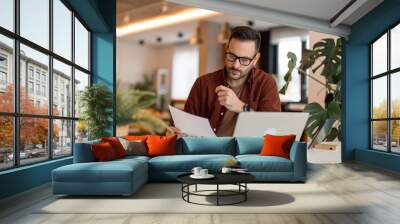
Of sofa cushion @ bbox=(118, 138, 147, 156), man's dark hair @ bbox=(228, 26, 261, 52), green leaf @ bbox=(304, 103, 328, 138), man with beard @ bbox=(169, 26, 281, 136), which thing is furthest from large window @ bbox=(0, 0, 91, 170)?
green leaf @ bbox=(304, 103, 328, 138)

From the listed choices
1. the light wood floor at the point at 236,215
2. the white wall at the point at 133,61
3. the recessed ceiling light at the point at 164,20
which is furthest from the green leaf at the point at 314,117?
the white wall at the point at 133,61

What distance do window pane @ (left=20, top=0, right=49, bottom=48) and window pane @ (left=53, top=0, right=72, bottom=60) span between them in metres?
0.34

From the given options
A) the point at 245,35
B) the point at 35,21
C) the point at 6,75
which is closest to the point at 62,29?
the point at 35,21

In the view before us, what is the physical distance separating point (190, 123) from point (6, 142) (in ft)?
12.0

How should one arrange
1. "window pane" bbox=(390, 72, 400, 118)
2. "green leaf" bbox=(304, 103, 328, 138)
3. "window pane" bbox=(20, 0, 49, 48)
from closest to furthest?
"window pane" bbox=(20, 0, 49, 48) < "window pane" bbox=(390, 72, 400, 118) < "green leaf" bbox=(304, 103, 328, 138)

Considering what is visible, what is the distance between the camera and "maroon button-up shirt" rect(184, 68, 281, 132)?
8.18 metres

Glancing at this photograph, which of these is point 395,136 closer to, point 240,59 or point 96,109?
point 240,59

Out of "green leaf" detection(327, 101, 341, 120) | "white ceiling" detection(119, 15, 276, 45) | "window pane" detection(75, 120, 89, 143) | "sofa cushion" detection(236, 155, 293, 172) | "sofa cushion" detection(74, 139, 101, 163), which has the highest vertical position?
"white ceiling" detection(119, 15, 276, 45)

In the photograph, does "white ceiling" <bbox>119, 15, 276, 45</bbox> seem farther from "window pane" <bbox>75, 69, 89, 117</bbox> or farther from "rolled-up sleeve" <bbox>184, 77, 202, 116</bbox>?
"window pane" <bbox>75, 69, 89, 117</bbox>

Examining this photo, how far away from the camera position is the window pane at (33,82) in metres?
5.40

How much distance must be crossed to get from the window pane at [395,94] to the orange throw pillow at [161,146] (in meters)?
4.20

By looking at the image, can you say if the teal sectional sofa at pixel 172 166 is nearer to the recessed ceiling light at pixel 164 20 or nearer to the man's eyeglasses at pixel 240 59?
the man's eyeglasses at pixel 240 59

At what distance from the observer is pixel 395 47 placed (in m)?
8.05

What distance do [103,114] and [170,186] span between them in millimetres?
2759
